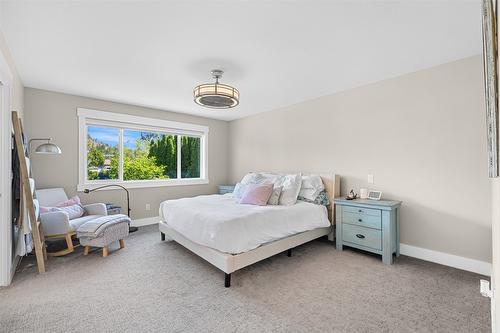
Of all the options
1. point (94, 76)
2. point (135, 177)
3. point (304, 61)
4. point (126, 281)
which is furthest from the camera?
point (135, 177)

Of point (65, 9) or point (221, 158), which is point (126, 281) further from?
point (221, 158)

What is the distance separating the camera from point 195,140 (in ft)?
18.1

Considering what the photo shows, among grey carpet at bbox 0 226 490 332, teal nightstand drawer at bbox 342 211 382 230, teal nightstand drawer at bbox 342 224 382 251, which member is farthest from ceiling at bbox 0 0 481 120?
grey carpet at bbox 0 226 490 332

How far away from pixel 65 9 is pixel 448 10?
297cm

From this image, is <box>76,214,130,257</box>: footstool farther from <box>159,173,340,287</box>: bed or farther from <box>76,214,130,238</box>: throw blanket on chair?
<box>159,173,340,287</box>: bed

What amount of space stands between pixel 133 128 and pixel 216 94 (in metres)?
2.63

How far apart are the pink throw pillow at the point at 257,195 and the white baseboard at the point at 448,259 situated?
1887mm

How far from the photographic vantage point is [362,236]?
301 cm

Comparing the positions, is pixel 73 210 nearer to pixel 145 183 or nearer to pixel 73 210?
pixel 73 210

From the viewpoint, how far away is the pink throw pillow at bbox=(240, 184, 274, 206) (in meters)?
3.26

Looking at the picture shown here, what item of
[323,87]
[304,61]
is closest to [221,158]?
[323,87]

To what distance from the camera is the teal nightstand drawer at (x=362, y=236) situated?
9.41 feet

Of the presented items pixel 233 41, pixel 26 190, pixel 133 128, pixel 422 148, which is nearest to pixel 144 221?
pixel 133 128

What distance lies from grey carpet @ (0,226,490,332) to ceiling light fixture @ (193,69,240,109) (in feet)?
6.45
